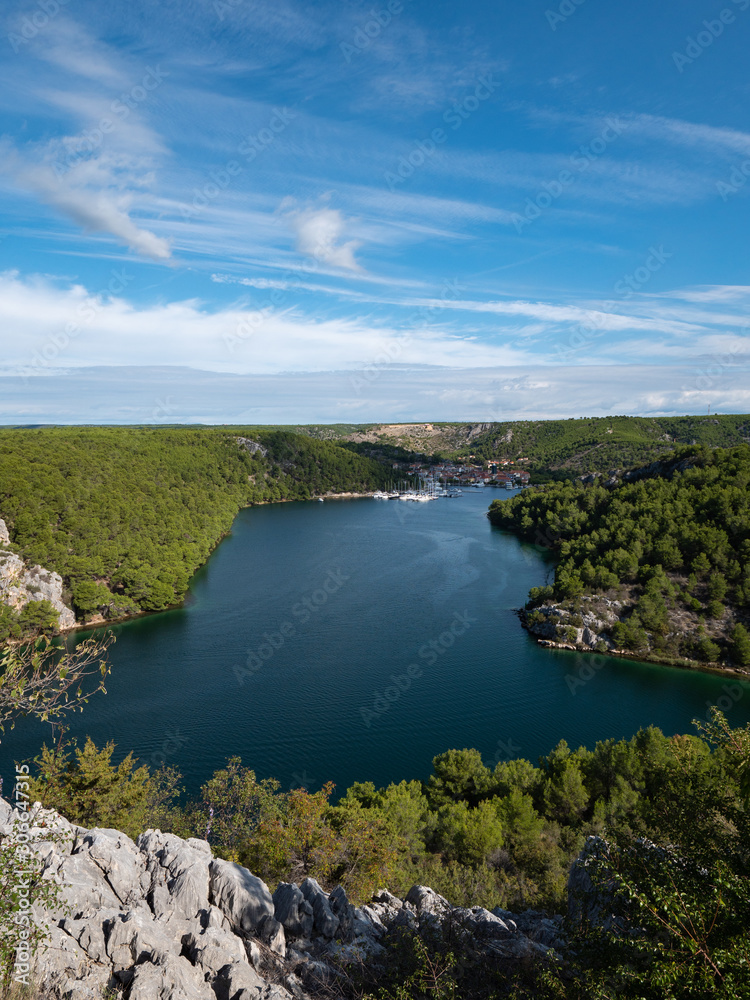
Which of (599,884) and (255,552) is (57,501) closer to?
(255,552)

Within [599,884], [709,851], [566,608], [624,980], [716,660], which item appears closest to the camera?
[624,980]

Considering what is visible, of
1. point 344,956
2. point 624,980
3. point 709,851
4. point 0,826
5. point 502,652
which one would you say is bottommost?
point 502,652

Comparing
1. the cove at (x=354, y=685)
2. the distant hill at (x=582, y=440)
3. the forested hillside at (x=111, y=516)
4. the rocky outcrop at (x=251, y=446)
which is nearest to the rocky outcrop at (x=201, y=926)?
the cove at (x=354, y=685)

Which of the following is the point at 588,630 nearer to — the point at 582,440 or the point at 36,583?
the point at 36,583

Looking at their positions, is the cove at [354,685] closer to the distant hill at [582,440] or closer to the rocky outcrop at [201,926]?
the rocky outcrop at [201,926]

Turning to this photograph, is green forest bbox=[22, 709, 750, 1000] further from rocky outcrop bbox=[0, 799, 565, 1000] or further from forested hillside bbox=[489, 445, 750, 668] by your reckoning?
forested hillside bbox=[489, 445, 750, 668]

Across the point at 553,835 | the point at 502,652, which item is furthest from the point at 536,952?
the point at 502,652

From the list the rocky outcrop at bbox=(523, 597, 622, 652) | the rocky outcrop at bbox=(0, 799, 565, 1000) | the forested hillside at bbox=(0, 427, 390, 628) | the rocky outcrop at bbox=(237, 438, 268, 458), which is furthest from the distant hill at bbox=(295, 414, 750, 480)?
the rocky outcrop at bbox=(0, 799, 565, 1000)
